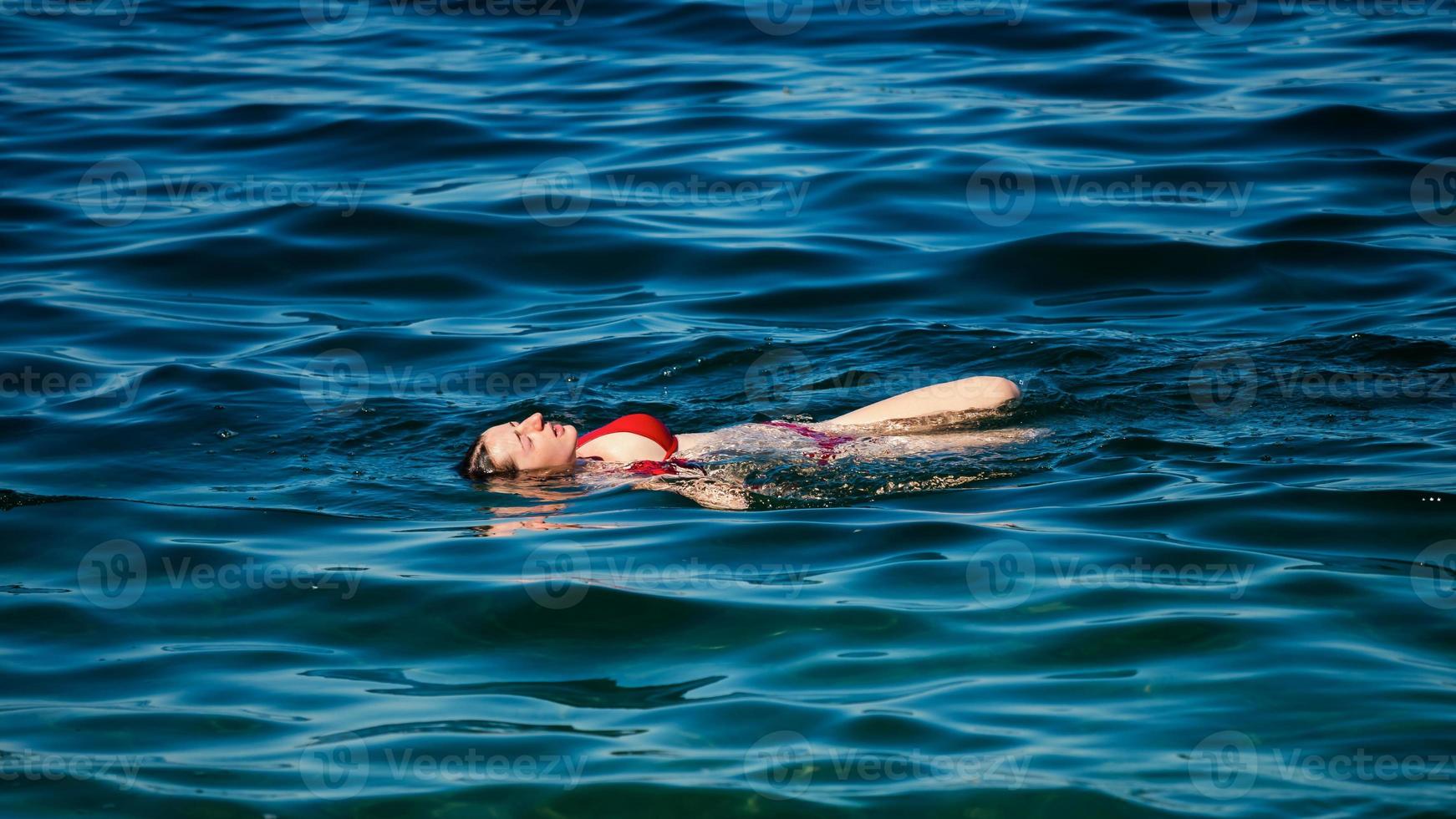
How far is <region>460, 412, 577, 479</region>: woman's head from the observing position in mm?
8734

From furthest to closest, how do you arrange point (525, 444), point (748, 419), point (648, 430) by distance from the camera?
point (748, 419)
point (648, 430)
point (525, 444)

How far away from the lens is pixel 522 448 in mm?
8734

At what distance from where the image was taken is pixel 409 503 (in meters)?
8.59

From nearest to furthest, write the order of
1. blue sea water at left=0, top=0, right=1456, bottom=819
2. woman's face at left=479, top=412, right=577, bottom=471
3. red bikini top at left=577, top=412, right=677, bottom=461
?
blue sea water at left=0, top=0, right=1456, bottom=819
woman's face at left=479, top=412, right=577, bottom=471
red bikini top at left=577, top=412, right=677, bottom=461

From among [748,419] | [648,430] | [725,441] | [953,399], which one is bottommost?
[748,419]

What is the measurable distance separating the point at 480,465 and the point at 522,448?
0.31 meters

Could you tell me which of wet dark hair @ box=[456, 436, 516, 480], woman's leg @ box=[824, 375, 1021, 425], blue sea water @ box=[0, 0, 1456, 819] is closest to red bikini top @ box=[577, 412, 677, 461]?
blue sea water @ box=[0, 0, 1456, 819]

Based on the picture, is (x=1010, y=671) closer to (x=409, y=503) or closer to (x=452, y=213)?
(x=409, y=503)

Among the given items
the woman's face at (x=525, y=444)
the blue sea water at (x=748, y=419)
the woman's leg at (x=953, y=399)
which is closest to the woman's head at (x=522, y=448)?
the woman's face at (x=525, y=444)

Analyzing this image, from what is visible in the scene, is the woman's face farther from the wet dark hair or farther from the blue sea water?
the blue sea water

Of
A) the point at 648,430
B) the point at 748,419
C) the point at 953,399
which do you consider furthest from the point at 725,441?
the point at 953,399

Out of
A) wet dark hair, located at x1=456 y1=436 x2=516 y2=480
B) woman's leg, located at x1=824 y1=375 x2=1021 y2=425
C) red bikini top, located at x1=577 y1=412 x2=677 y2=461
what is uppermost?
woman's leg, located at x1=824 y1=375 x2=1021 y2=425

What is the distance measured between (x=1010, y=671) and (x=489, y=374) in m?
5.98

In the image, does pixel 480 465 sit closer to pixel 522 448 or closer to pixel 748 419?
pixel 522 448
